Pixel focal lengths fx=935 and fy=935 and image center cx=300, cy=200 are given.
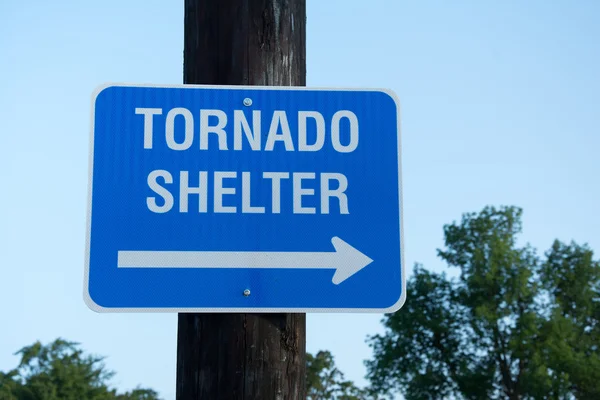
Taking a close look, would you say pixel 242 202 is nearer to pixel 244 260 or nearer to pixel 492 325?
pixel 244 260

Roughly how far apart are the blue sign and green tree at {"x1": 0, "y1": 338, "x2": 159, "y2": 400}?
65.4m

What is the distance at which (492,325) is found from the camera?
5906cm

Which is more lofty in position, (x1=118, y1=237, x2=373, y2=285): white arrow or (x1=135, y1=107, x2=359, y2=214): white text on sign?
(x1=135, y1=107, x2=359, y2=214): white text on sign

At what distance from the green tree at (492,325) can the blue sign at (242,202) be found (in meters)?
55.0

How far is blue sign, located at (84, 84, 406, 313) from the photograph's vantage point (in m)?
3.02

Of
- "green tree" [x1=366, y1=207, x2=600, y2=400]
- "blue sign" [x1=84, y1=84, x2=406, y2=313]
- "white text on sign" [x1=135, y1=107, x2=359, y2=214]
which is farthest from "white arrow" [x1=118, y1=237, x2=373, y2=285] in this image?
"green tree" [x1=366, y1=207, x2=600, y2=400]

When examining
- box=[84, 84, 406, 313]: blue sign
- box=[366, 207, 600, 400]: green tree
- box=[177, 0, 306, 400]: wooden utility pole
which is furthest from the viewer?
box=[366, 207, 600, 400]: green tree

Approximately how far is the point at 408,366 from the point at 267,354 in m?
57.1

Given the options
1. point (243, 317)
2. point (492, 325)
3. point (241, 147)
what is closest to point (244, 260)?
point (243, 317)

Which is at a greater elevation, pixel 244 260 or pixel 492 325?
pixel 492 325

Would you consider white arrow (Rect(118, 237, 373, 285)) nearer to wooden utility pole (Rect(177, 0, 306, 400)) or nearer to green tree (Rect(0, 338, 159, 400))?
wooden utility pole (Rect(177, 0, 306, 400))

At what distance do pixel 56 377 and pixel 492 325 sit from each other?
103 feet

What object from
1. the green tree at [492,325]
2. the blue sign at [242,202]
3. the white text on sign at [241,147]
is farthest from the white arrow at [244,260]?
the green tree at [492,325]

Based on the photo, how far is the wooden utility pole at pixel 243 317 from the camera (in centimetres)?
291
